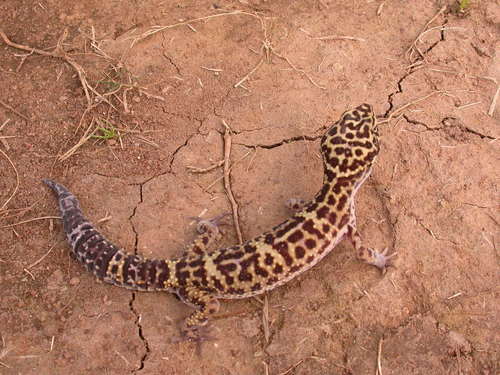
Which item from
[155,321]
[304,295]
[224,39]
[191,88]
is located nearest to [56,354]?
[155,321]

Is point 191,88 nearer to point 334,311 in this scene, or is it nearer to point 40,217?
point 40,217

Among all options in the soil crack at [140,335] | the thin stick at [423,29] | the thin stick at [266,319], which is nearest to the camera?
the soil crack at [140,335]

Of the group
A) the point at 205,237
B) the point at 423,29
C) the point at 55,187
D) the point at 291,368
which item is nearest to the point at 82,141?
the point at 55,187

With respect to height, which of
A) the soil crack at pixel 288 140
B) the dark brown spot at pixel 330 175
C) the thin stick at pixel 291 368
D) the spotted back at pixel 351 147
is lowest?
the thin stick at pixel 291 368

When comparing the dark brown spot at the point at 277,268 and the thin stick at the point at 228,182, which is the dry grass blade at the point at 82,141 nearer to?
the thin stick at the point at 228,182

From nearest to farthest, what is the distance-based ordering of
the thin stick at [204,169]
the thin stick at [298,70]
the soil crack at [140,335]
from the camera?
the soil crack at [140,335] → the thin stick at [204,169] → the thin stick at [298,70]

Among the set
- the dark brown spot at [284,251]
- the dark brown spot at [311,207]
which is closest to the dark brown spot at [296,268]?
the dark brown spot at [284,251]

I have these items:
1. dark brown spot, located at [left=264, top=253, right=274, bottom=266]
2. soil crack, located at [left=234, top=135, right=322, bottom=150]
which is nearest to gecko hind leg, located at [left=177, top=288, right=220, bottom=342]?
dark brown spot, located at [left=264, top=253, right=274, bottom=266]
